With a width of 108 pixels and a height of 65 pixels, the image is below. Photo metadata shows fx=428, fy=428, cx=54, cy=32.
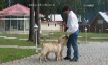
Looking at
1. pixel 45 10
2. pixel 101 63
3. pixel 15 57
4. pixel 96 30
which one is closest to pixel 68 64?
pixel 101 63

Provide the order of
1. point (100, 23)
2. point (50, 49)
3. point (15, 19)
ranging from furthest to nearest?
point (100, 23), point (15, 19), point (50, 49)

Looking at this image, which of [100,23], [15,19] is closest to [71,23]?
[15,19]

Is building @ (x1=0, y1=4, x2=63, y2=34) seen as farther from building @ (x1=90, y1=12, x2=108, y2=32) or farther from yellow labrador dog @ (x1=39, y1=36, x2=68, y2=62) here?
yellow labrador dog @ (x1=39, y1=36, x2=68, y2=62)

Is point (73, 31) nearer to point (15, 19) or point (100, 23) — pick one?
point (15, 19)

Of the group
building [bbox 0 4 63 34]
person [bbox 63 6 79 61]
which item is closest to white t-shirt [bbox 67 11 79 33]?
person [bbox 63 6 79 61]

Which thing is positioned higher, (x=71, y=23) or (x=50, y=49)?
(x=71, y=23)

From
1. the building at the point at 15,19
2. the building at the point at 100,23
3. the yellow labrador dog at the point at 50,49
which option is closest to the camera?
the yellow labrador dog at the point at 50,49

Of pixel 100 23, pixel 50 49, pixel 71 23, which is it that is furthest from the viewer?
pixel 100 23

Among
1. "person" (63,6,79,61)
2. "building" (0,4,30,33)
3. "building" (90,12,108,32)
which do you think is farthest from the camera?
"building" (90,12,108,32)

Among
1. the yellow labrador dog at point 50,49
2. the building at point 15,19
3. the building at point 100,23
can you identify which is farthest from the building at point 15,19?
the yellow labrador dog at point 50,49

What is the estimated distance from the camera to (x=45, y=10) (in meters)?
77.1

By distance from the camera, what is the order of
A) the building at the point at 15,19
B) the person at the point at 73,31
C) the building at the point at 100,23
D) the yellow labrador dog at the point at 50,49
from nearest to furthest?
the yellow labrador dog at the point at 50,49 → the person at the point at 73,31 → the building at the point at 15,19 → the building at the point at 100,23

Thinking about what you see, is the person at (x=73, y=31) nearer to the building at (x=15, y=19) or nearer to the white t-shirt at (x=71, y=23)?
the white t-shirt at (x=71, y=23)

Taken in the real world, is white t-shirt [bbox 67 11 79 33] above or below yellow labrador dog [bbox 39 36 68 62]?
above
